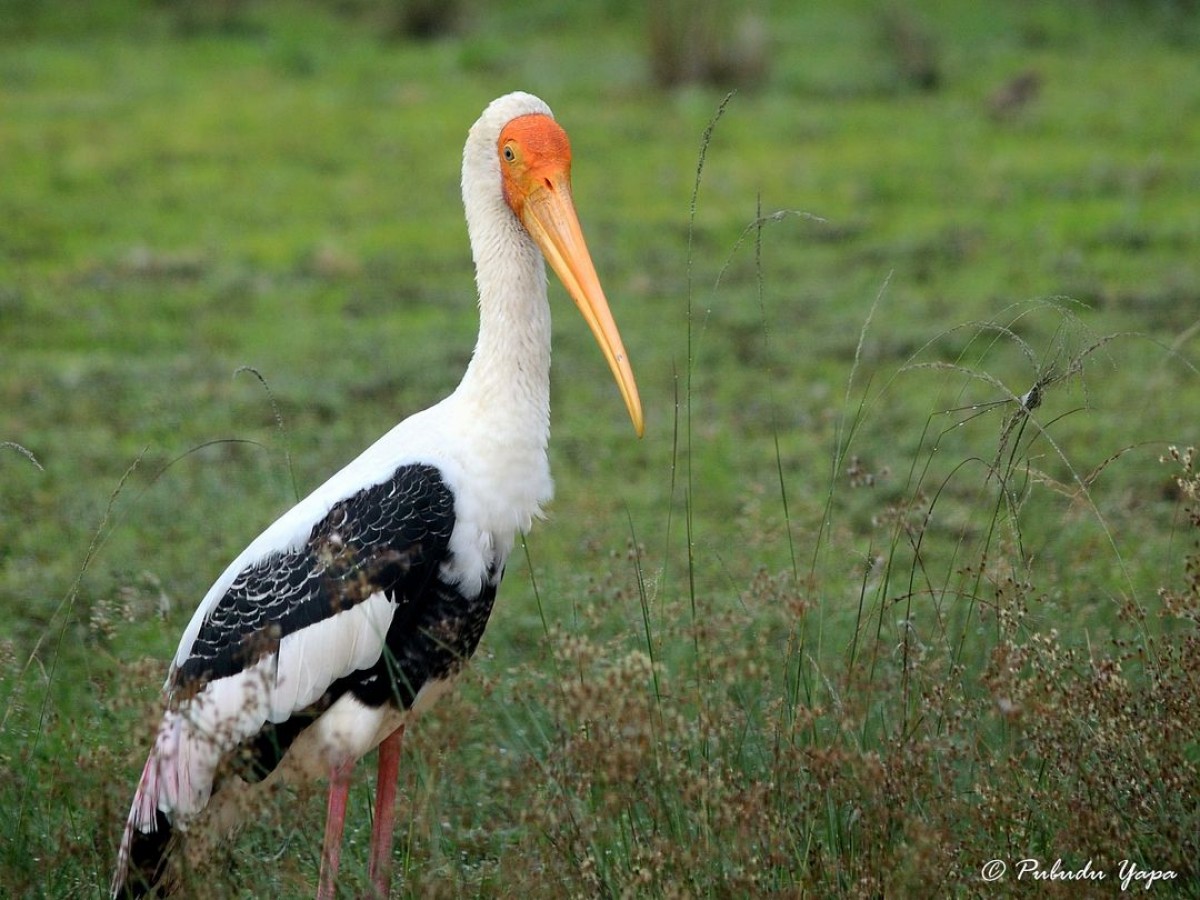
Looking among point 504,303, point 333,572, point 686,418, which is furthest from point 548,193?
point 686,418

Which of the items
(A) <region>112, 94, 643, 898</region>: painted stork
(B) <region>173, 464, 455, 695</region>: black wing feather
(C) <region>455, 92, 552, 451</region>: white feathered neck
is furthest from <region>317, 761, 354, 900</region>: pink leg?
(C) <region>455, 92, 552, 451</region>: white feathered neck

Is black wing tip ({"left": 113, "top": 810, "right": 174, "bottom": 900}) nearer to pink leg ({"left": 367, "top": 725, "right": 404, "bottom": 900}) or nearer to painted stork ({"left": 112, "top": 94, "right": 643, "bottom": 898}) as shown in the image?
painted stork ({"left": 112, "top": 94, "right": 643, "bottom": 898})

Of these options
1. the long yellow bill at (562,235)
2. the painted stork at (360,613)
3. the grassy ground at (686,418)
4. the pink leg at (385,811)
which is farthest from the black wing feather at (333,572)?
the long yellow bill at (562,235)

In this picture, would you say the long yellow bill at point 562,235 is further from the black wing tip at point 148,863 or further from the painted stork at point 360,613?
the black wing tip at point 148,863

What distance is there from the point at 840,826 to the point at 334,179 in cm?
700

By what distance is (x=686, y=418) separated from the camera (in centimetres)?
602

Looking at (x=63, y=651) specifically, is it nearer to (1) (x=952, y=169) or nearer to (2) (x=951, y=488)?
(2) (x=951, y=488)

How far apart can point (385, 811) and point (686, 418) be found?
9.25ft

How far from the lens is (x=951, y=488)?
6.03 metres

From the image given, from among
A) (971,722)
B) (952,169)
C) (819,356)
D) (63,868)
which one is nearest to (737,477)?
(819,356)

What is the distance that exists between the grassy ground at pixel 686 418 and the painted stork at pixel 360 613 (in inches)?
4.8

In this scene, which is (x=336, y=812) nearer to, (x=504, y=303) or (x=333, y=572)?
(x=333, y=572)

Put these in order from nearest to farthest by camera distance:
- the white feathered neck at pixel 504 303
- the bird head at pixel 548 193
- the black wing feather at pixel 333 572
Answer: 1. the black wing feather at pixel 333 572
2. the white feathered neck at pixel 504 303
3. the bird head at pixel 548 193

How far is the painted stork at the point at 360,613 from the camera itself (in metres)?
3.27
